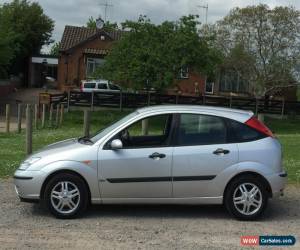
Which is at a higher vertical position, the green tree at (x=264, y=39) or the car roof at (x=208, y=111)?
the green tree at (x=264, y=39)

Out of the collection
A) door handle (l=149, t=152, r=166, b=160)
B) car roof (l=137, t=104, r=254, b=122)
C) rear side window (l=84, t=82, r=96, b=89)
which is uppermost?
car roof (l=137, t=104, r=254, b=122)

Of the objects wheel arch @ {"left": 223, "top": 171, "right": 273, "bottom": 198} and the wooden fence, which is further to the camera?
the wooden fence

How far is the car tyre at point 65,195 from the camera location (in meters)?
7.12

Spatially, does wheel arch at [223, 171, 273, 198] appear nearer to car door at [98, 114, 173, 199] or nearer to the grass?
car door at [98, 114, 173, 199]

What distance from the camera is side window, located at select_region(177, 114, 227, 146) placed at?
289 inches

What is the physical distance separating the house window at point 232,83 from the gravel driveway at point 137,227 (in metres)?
37.7

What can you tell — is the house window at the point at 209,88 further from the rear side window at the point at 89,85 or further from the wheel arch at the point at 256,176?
the wheel arch at the point at 256,176

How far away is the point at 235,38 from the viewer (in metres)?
41.2

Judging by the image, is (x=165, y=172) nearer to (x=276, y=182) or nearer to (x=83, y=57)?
(x=276, y=182)

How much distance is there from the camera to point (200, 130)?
291 inches

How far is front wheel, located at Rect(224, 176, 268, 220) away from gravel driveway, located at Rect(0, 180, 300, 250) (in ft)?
0.43

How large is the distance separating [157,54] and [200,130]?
1011 inches

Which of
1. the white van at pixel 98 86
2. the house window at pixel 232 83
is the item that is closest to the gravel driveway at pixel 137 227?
the white van at pixel 98 86

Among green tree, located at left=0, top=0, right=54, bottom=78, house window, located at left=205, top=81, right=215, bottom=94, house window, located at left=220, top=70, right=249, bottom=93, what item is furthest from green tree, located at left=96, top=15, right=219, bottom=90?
green tree, located at left=0, top=0, right=54, bottom=78
